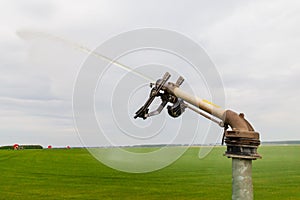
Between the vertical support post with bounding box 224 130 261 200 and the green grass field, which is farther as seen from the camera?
the green grass field

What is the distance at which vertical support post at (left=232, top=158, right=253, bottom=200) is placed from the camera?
16.8ft

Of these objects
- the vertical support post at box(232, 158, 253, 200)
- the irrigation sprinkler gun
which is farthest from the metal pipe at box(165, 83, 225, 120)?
the vertical support post at box(232, 158, 253, 200)

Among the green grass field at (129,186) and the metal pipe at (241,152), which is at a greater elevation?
the green grass field at (129,186)

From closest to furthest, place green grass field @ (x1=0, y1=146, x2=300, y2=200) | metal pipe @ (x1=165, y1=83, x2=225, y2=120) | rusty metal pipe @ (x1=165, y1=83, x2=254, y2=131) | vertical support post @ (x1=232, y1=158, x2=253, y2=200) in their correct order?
vertical support post @ (x1=232, y1=158, x2=253, y2=200) → rusty metal pipe @ (x1=165, y1=83, x2=254, y2=131) → metal pipe @ (x1=165, y1=83, x2=225, y2=120) → green grass field @ (x1=0, y1=146, x2=300, y2=200)

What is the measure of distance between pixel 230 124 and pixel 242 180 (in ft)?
2.55

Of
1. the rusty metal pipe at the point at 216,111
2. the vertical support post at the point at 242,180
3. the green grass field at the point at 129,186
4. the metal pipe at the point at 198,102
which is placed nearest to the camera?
the vertical support post at the point at 242,180

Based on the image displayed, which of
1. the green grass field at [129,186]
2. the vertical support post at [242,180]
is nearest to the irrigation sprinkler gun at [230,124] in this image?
the vertical support post at [242,180]

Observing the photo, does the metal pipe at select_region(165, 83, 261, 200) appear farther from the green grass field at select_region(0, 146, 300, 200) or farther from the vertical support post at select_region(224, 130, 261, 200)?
the green grass field at select_region(0, 146, 300, 200)

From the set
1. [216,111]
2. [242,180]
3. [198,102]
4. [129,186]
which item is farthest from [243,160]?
[129,186]

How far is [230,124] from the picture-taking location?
17.7 ft

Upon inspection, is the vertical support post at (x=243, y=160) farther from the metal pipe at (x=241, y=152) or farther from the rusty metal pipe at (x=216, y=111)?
the rusty metal pipe at (x=216, y=111)

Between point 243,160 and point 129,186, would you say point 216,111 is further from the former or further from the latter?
point 129,186

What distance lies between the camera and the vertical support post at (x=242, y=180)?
5.12 m

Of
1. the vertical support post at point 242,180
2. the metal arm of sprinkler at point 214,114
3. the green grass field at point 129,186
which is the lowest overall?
the vertical support post at point 242,180
